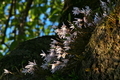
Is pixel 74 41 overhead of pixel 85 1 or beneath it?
beneath

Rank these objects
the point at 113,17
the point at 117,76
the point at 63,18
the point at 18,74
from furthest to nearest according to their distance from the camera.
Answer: the point at 63,18 < the point at 18,74 < the point at 113,17 < the point at 117,76

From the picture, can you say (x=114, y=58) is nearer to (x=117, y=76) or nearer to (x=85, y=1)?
(x=117, y=76)

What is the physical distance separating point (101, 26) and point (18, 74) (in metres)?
1.07

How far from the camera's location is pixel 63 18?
3.31 metres

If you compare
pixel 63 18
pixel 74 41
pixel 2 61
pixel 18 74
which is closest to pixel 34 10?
pixel 63 18

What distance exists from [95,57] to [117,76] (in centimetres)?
20

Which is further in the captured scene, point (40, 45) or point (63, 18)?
point (63, 18)

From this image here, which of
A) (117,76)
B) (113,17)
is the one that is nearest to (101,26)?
(113,17)

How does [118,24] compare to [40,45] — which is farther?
[40,45]

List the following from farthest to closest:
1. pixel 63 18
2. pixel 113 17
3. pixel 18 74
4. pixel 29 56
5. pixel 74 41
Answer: pixel 63 18 < pixel 29 56 < pixel 18 74 < pixel 74 41 < pixel 113 17

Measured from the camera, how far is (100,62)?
152 cm

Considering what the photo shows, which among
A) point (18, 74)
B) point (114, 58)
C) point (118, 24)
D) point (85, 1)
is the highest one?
point (85, 1)

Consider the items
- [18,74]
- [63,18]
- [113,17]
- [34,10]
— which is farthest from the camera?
[34,10]

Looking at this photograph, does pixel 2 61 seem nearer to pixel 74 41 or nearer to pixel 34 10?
pixel 74 41
